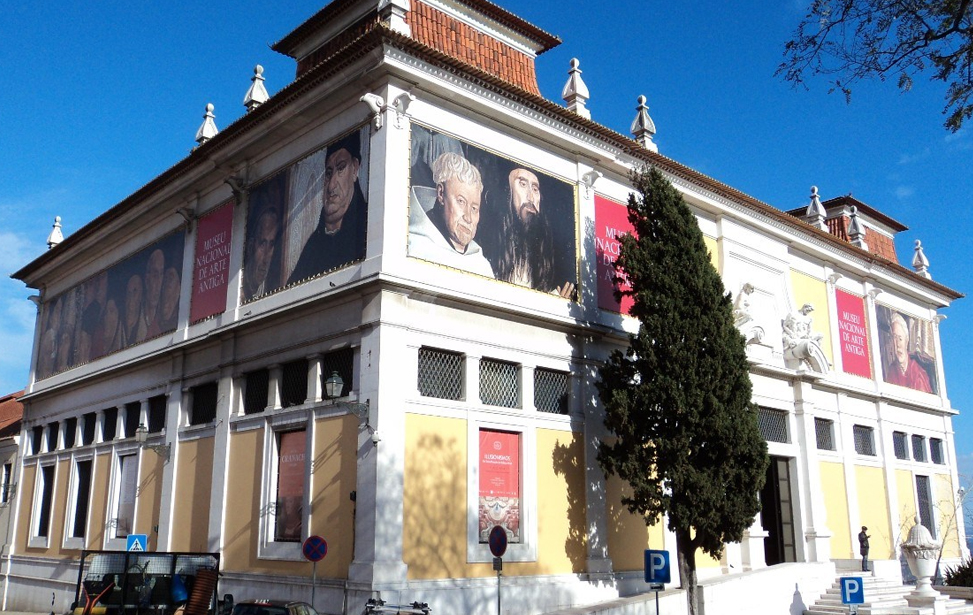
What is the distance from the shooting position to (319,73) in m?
20.4

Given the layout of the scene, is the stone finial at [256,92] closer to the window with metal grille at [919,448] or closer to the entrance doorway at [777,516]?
the entrance doorway at [777,516]

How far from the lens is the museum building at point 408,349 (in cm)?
1852

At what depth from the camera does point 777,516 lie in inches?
1070

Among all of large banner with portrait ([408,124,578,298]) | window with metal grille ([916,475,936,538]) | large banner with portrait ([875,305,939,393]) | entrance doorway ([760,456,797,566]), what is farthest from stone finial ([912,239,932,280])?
large banner with portrait ([408,124,578,298])

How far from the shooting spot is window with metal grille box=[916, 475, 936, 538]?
33.8 metres

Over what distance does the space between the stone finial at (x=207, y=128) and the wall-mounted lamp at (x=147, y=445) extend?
8.87m

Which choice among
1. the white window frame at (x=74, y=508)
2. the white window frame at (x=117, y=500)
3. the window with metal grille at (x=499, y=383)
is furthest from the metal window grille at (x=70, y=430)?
the window with metal grille at (x=499, y=383)

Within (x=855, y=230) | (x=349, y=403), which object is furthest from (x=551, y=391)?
(x=855, y=230)

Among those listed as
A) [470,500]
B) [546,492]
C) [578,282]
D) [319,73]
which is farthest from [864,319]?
[319,73]

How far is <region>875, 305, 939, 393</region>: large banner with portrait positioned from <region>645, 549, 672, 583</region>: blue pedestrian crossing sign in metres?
20.7

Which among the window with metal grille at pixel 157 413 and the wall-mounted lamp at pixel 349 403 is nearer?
the wall-mounted lamp at pixel 349 403

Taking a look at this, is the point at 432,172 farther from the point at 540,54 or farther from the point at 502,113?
the point at 540,54

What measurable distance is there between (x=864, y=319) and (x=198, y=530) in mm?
24666

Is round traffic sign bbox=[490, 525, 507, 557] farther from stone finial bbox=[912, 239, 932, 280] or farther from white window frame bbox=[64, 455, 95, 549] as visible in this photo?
stone finial bbox=[912, 239, 932, 280]
